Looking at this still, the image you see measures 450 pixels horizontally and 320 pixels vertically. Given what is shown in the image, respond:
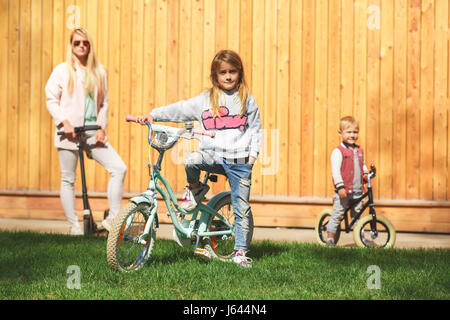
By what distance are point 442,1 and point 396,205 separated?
2.36m

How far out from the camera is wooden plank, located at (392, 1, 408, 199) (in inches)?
288

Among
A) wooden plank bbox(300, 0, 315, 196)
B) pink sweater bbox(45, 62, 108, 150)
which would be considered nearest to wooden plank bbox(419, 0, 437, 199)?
wooden plank bbox(300, 0, 315, 196)

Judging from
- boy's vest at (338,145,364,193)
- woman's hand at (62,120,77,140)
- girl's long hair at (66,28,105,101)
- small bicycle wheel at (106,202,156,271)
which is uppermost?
girl's long hair at (66,28,105,101)

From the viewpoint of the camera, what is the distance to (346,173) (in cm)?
632

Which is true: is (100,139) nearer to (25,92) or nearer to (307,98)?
(25,92)

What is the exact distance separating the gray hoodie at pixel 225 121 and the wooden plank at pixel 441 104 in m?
3.15

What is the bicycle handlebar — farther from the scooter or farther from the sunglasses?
the sunglasses

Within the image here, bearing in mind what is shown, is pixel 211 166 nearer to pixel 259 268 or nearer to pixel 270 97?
pixel 259 268

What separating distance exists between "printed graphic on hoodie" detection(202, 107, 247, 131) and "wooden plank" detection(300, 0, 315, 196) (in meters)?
2.82

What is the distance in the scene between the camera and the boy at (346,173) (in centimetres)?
627

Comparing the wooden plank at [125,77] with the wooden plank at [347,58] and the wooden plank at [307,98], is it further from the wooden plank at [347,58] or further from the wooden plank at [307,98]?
the wooden plank at [347,58]

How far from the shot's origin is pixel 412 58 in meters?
7.34

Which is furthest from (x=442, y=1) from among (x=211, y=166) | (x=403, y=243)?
(x=211, y=166)

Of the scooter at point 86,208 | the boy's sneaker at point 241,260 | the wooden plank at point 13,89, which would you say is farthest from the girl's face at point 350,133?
the wooden plank at point 13,89
